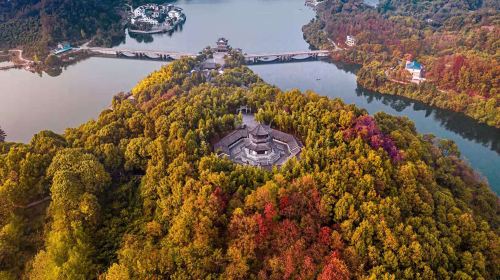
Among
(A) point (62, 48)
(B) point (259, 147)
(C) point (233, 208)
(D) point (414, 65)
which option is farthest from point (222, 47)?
(C) point (233, 208)

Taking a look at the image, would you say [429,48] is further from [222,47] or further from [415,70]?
[222,47]

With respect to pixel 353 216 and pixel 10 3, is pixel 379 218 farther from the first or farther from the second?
pixel 10 3

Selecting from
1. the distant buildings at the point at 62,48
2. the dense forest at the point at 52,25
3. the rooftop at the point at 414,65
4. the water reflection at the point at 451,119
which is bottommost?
the water reflection at the point at 451,119

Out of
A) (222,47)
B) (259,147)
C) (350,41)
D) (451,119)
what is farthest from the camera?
(350,41)

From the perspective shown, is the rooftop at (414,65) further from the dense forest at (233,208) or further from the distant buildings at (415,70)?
the dense forest at (233,208)

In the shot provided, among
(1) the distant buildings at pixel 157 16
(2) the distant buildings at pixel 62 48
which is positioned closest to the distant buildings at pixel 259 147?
(2) the distant buildings at pixel 62 48

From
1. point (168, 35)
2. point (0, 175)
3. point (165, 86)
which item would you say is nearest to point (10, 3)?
point (168, 35)

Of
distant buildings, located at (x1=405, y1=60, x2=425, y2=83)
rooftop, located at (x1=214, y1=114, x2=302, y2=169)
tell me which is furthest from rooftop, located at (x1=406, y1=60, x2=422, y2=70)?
rooftop, located at (x1=214, y1=114, x2=302, y2=169)
